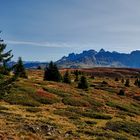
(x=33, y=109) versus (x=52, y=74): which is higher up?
(x=52, y=74)

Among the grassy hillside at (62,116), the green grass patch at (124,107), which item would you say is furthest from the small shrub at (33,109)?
the green grass patch at (124,107)

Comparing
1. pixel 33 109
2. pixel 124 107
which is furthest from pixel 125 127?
pixel 124 107

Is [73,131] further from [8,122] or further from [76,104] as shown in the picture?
[76,104]

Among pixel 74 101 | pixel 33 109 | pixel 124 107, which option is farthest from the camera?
pixel 124 107

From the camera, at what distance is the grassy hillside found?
36.3 metres

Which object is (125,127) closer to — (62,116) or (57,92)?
(62,116)

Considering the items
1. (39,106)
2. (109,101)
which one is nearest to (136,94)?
(109,101)

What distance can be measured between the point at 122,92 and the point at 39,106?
114 ft

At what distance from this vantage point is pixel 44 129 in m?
36.7

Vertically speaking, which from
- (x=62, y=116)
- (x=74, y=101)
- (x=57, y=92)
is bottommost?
(x=62, y=116)

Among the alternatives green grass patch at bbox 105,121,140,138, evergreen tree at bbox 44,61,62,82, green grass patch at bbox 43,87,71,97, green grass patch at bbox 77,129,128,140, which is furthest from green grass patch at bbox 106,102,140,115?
evergreen tree at bbox 44,61,62,82

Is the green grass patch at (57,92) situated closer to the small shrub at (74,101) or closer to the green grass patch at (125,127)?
the small shrub at (74,101)

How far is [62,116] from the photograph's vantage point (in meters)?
47.3

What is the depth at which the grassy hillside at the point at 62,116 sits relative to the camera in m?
36.3
